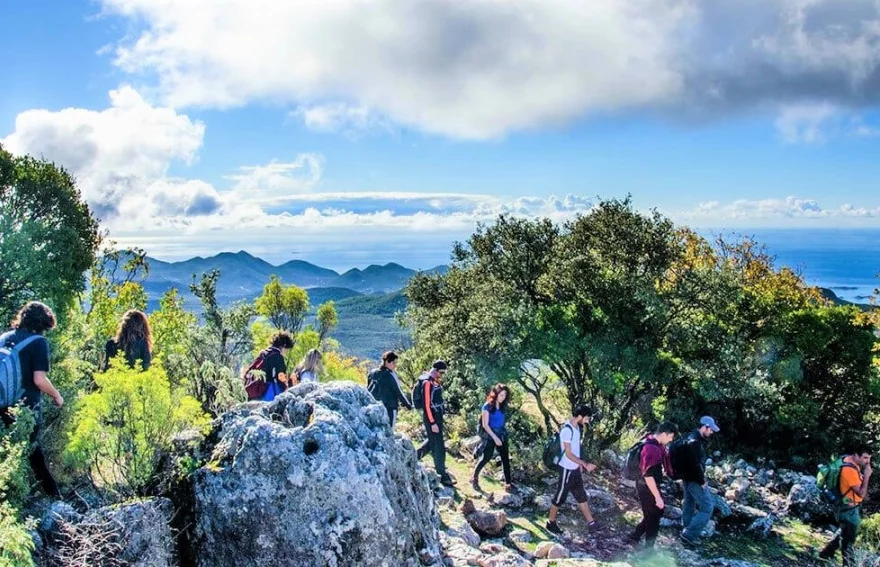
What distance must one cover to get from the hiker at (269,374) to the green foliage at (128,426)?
2.97 meters

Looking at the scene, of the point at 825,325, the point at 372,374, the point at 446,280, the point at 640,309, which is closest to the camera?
the point at 372,374

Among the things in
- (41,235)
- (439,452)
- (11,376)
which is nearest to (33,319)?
(11,376)

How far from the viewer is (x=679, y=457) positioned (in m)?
11.1

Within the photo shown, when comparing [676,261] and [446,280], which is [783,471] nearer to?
[676,261]

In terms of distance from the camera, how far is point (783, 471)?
63.8 feet

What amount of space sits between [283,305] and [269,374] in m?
11.3

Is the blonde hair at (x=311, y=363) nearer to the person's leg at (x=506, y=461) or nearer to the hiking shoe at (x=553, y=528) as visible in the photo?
the person's leg at (x=506, y=461)

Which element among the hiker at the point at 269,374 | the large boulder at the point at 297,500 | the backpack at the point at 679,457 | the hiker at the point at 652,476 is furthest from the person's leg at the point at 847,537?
the hiker at the point at 269,374

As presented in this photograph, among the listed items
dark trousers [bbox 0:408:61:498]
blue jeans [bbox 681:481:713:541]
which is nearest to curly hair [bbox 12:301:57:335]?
dark trousers [bbox 0:408:61:498]

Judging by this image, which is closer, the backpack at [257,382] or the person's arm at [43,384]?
the person's arm at [43,384]

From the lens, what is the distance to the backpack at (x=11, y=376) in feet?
20.6

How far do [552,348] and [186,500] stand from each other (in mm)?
11038

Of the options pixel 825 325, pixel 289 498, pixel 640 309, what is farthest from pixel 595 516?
pixel 825 325

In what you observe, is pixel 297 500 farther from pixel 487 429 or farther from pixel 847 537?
pixel 847 537
